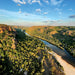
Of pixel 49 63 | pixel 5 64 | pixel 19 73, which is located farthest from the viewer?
pixel 49 63

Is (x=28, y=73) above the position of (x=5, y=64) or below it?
below

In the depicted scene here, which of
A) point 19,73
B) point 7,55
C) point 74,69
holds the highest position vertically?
point 7,55

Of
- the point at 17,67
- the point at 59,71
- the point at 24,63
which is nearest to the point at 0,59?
the point at 17,67

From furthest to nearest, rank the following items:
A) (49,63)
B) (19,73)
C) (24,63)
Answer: (49,63)
(24,63)
(19,73)

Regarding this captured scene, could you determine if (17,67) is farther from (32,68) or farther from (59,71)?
(59,71)

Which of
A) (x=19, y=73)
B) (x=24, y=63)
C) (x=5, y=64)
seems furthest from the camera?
(x=24, y=63)

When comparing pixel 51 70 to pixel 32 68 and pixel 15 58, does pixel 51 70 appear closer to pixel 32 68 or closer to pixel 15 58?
pixel 32 68

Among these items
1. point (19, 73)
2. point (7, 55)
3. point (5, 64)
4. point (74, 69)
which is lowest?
point (74, 69)

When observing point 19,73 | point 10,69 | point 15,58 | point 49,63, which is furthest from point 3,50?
point 49,63

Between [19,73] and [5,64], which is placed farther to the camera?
[5,64]
